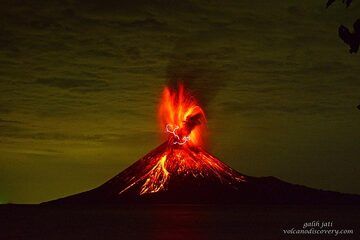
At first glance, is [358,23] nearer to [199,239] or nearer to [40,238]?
[199,239]

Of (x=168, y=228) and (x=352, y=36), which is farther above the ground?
(x=168, y=228)

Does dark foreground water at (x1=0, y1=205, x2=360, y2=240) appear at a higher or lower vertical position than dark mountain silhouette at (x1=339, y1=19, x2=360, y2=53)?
higher

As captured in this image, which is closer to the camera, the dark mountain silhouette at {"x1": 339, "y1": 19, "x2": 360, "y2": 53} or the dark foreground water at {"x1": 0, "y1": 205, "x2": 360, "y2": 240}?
the dark mountain silhouette at {"x1": 339, "y1": 19, "x2": 360, "y2": 53}

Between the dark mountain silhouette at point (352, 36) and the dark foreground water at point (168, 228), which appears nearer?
the dark mountain silhouette at point (352, 36)

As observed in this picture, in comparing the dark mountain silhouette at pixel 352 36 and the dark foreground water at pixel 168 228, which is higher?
the dark foreground water at pixel 168 228

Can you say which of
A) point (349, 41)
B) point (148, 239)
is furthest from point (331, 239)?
point (349, 41)

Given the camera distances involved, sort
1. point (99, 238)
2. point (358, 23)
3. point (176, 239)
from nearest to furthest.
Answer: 1. point (358, 23)
2. point (176, 239)
3. point (99, 238)

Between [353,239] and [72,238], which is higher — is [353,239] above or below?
below

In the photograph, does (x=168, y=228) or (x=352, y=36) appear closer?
(x=352, y=36)
